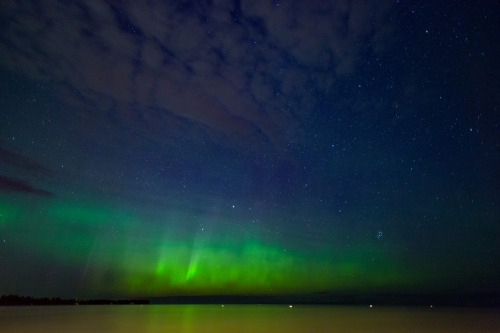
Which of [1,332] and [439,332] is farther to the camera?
[439,332]

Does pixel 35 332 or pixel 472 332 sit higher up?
pixel 472 332

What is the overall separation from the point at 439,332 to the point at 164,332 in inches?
992

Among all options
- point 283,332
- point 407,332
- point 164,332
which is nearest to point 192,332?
point 164,332

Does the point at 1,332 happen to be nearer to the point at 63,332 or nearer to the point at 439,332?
the point at 63,332

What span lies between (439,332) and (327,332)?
34.0 feet

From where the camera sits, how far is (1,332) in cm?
3491

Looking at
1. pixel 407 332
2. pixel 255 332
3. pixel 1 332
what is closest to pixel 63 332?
pixel 1 332

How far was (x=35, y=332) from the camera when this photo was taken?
1391 inches

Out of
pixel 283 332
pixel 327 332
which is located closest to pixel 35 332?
pixel 283 332

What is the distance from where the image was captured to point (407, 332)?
3703 centimetres

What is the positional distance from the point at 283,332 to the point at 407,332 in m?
11.5

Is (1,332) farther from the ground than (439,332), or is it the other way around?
(439,332)

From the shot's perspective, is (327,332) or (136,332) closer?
(136,332)

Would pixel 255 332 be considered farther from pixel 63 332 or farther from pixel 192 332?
pixel 63 332
